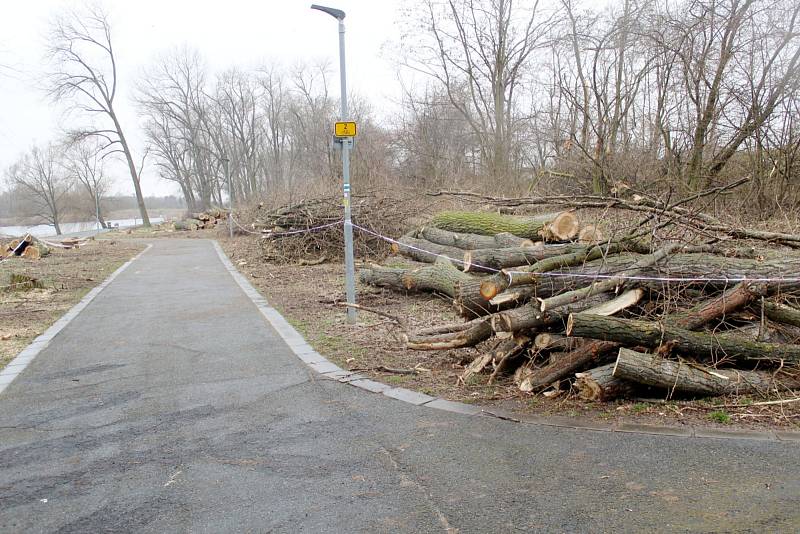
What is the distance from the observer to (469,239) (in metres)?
11.8

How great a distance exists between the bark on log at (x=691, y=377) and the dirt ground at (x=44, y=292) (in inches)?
253

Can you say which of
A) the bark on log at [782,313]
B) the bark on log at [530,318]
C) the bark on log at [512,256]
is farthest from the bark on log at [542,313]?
the bark on log at [512,256]

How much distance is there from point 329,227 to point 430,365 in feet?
35.3

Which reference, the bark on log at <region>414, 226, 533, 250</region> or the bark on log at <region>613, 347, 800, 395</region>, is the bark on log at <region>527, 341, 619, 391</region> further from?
the bark on log at <region>414, 226, 533, 250</region>

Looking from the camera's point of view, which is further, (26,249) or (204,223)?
(204,223)

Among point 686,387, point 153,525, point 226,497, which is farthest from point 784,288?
point 153,525

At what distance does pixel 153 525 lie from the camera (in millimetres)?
3131

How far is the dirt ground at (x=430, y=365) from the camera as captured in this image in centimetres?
437

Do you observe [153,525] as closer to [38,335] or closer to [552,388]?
[552,388]

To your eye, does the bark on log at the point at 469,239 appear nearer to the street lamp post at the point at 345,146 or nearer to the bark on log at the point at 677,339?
the street lamp post at the point at 345,146

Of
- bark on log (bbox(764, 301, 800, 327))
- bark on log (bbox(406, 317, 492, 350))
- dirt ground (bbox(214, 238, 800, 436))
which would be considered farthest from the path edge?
bark on log (bbox(764, 301, 800, 327))

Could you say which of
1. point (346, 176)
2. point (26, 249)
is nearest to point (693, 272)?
point (346, 176)

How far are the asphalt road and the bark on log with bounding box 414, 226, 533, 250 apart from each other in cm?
582

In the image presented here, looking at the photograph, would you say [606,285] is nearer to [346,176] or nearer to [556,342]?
[556,342]
